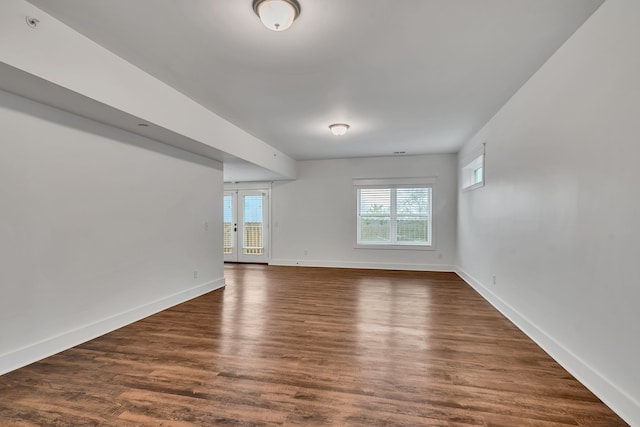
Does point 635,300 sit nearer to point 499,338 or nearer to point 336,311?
point 499,338

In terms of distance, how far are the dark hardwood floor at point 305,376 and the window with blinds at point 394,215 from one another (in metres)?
3.43

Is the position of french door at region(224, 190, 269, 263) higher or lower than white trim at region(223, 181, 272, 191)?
lower

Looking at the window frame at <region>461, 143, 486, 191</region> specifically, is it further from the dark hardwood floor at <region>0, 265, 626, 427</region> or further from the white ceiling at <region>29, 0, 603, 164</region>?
the dark hardwood floor at <region>0, 265, 626, 427</region>

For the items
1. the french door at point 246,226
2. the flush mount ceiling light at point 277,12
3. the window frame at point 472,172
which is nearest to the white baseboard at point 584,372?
the window frame at point 472,172

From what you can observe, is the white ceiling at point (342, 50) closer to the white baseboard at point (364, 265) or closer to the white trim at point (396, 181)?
the white trim at point (396, 181)

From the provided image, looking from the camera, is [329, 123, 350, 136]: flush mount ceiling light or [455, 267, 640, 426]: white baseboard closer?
[455, 267, 640, 426]: white baseboard

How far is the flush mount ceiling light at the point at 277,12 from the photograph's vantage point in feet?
6.63

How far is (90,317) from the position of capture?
3.14 metres

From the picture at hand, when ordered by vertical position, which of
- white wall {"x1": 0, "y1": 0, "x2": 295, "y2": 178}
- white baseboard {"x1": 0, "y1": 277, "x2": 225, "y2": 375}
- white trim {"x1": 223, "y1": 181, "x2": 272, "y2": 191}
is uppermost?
white wall {"x1": 0, "y1": 0, "x2": 295, "y2": 178}

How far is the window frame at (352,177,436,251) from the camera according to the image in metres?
7.22

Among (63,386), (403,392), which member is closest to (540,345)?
(403,392)

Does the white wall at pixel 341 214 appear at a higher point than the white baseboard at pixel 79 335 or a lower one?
higher

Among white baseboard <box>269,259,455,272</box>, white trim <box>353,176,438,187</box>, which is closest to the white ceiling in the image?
white trim <box>353,176,438,187</box>

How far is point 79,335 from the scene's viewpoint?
2998 millimetres
